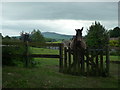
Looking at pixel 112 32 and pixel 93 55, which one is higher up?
pixel 112 32

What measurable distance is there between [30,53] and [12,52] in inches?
34.3

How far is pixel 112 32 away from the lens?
47906mm

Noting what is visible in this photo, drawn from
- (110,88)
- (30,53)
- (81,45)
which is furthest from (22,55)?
(110,88)

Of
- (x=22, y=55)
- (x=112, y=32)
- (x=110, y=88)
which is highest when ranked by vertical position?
(x=112, y=32)

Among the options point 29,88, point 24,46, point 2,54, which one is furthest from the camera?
point 24,46

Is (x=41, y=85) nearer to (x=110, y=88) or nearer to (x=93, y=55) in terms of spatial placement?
(x=110, y=88)

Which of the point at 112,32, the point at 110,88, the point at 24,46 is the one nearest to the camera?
the point at 110,88

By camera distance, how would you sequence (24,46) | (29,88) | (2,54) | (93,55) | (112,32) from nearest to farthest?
(29,88) < (93,55) < (2,54) < (24,46) < (112,32)

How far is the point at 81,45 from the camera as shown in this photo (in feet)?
30.2

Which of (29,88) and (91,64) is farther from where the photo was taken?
(91,64)

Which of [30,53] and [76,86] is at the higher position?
[30,53]

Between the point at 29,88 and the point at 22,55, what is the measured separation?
13.4 ft

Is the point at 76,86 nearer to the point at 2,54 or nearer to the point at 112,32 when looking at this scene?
the point at 2,54

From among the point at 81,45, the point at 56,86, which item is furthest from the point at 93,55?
the point at 56,86
